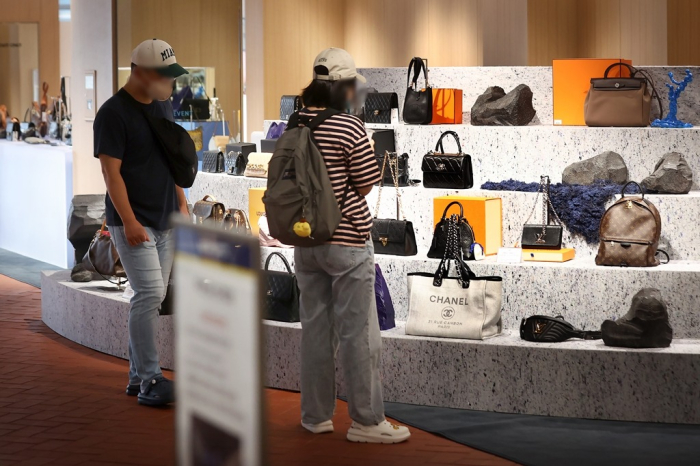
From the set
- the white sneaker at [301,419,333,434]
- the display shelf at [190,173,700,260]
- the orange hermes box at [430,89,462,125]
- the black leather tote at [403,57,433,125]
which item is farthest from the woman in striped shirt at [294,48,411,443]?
the orange hermes box at [430,89,462,125]

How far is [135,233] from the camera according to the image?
471 centimetres

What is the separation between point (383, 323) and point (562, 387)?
3.24 feet

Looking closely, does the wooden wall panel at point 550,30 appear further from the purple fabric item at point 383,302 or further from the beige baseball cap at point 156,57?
the beige baseball cap at point 156,57

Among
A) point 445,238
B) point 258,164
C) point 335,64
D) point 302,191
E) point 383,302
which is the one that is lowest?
point 383,302

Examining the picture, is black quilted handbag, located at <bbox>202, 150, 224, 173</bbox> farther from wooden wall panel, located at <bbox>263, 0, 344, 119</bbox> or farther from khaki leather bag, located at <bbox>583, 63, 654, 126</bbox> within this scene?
khaki leather bag, located at <bbox>583, 63, 654, 126</bbox>

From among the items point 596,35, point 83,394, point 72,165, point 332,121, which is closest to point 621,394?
point 332,121

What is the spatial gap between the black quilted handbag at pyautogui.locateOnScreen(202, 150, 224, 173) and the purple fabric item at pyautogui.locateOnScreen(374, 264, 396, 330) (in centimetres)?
289

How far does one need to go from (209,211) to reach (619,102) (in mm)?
2620

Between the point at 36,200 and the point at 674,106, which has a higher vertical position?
the point at 674,106

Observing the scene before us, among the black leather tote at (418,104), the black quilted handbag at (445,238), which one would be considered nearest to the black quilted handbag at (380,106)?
the black leather tote at (418,104)

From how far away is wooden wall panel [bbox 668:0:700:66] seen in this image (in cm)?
1033

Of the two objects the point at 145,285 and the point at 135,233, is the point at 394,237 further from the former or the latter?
the point at 135,233

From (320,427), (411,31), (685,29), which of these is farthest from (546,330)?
(685,29)

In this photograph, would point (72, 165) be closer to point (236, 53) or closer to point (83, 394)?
point (236, 53)
